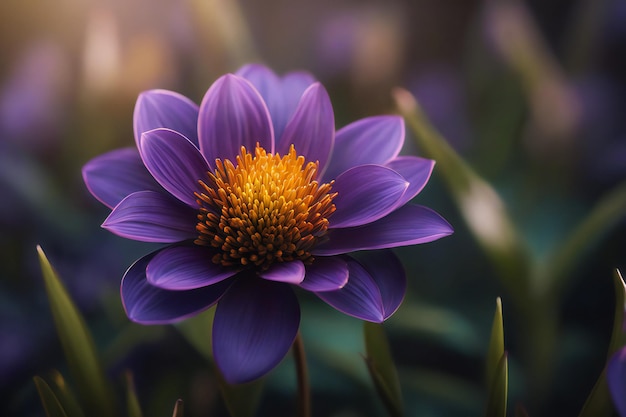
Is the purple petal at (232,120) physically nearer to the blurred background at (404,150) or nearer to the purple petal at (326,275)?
the purple petal at (326,275)

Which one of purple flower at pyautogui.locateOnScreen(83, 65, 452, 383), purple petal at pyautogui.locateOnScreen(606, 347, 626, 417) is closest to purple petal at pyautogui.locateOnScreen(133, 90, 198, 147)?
purple flower at pyautogui.locateOnScreen(83, 65, 452, 383)

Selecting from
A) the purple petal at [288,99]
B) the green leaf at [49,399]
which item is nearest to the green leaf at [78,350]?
the green leaf at [49,399]

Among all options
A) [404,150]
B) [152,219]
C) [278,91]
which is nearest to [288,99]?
[278,91]

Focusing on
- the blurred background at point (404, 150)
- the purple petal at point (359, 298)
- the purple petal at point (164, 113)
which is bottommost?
the blurred background at point (404, 150)

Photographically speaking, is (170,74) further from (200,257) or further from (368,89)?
(200,257)

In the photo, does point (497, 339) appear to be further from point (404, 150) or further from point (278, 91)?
point (404, 150)

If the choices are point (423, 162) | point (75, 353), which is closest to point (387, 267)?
point (423, 162)

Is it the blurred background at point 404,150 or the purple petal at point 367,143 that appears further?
the blurred background at point 404,150

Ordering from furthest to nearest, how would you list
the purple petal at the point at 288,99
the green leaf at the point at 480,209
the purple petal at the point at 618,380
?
the green leaf at the point at 480,209, the purple petal at the point at 288,99, the purple petal at the point at 618,380
